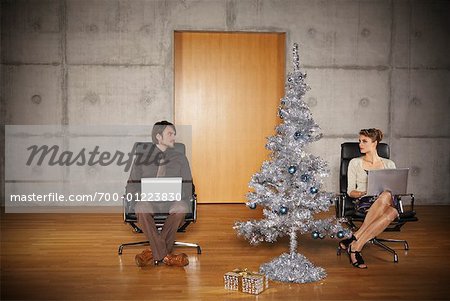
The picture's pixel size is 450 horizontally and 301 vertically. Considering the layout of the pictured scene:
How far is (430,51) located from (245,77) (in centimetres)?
272

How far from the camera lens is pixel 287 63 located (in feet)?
25.3

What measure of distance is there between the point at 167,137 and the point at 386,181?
6.68 feet

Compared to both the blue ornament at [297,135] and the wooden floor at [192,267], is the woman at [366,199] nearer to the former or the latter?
the wooden floor at [192,267]

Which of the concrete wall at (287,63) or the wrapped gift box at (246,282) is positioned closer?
the wrapped gift box at (246,282)

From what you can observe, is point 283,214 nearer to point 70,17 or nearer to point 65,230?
point 65,230

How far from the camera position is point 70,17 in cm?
747

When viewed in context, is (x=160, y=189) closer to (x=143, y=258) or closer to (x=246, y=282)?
(x=143, y=258)

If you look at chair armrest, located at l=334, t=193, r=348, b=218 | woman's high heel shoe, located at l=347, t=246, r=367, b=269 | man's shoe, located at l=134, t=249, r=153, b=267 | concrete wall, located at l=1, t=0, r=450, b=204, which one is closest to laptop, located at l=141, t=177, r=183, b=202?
man's shoe, located at l=134, t=249, r=153, b=267

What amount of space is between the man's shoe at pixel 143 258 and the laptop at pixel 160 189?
49 centimetres

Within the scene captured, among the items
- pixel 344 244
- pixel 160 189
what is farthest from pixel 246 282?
pixel 344 244

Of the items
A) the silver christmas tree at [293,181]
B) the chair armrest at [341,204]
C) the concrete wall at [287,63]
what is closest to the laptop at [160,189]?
the silver christmas tree at [293,181]

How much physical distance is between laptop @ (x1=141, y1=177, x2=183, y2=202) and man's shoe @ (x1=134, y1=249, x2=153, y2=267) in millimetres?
486

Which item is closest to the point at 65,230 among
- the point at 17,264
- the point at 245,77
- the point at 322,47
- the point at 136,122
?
the point at 17,264

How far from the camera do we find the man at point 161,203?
180 inches
